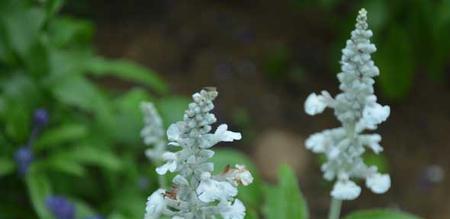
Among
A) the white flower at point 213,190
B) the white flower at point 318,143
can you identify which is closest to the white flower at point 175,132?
the white flower at point 213,190

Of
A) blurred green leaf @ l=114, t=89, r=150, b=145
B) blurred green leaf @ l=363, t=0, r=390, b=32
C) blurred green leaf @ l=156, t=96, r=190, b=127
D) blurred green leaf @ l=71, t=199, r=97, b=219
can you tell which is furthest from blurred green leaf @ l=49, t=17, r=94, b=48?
blurred green leaf @ l=363, t=0, r=390, b=32

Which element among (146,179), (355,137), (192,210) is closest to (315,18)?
(146,179)

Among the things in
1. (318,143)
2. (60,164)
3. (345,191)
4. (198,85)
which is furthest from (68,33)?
(345,191)

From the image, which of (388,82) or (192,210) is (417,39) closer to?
(388,82)

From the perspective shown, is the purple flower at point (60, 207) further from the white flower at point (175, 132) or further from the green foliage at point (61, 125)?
the white flower at point (175, 132)

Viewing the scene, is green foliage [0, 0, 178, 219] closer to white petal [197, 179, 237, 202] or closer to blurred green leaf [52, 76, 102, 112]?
blurred green leaf [52, 76, 102, 112]

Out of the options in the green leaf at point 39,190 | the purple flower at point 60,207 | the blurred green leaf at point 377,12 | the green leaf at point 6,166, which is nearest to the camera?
the purple flower at point 60,207
